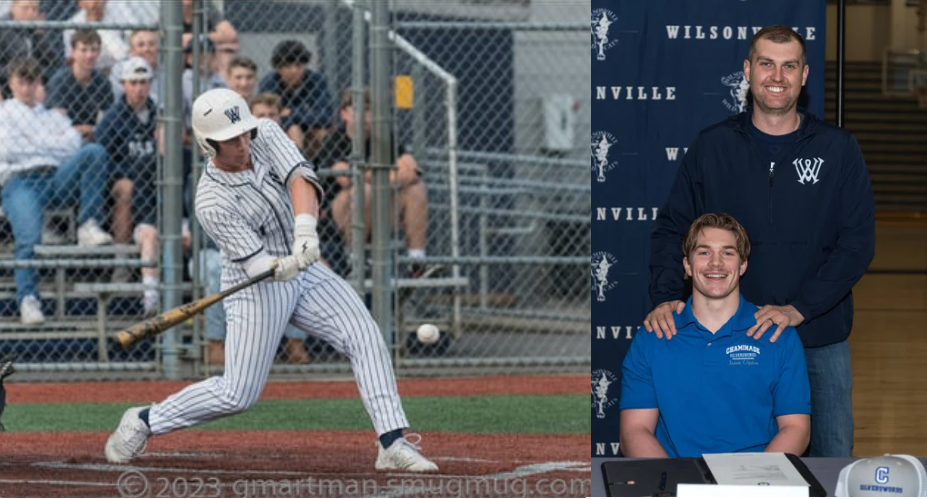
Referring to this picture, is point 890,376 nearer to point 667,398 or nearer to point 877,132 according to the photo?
point 667,398

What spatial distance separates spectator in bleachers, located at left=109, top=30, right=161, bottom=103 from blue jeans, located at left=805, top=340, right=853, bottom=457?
3.63 m

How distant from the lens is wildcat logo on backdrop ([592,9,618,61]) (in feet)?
15.1

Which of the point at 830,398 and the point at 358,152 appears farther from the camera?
the point at 358,152

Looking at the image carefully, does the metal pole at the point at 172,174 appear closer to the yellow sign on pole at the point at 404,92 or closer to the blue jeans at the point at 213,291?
the blue jeans at the point at 213,291

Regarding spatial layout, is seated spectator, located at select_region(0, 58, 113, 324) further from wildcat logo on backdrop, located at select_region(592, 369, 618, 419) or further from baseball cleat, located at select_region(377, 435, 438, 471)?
wildcat logo on backdrop, located at select_region(592, 369, 618, 419)

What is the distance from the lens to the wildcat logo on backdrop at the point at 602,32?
4609 mm

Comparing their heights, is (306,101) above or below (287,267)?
above

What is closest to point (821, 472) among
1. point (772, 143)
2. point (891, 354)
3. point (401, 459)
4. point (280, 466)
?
point (772, 143)

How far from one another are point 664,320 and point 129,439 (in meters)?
2.33

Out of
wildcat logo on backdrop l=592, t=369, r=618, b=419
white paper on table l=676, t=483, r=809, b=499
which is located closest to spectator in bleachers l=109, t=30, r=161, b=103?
wildcat logo on backdrop l=592, t=369, r=618, b=419

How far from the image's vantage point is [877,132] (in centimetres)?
2039

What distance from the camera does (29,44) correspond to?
7.38 m

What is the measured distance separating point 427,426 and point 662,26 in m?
2.20

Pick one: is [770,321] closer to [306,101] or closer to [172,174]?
[172,174]
